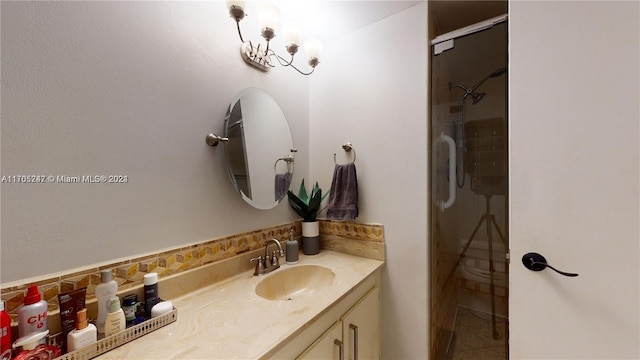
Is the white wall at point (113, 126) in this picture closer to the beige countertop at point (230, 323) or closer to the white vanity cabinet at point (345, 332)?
the beige countertop at point (230, 323)

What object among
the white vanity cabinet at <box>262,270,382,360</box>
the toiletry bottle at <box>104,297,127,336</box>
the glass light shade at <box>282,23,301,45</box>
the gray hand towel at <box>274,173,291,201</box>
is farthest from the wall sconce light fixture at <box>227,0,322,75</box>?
the white vanity cabinet at <box>262,270,382,360</box>

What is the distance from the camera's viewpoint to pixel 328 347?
0.91 meters

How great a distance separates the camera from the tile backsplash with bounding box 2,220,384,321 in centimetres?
69

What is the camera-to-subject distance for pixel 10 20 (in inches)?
25.0

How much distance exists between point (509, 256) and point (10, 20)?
5.97ft

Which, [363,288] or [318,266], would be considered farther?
[318,266]

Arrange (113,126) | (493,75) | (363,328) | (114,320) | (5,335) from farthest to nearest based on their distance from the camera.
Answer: (493,75) < (363,328) < (113,126) < (114,320) < (5,335)

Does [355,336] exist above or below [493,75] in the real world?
below

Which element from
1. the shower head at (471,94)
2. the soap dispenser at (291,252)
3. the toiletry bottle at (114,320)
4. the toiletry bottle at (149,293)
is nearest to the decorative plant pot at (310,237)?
the soap dispenser at (291,252)
